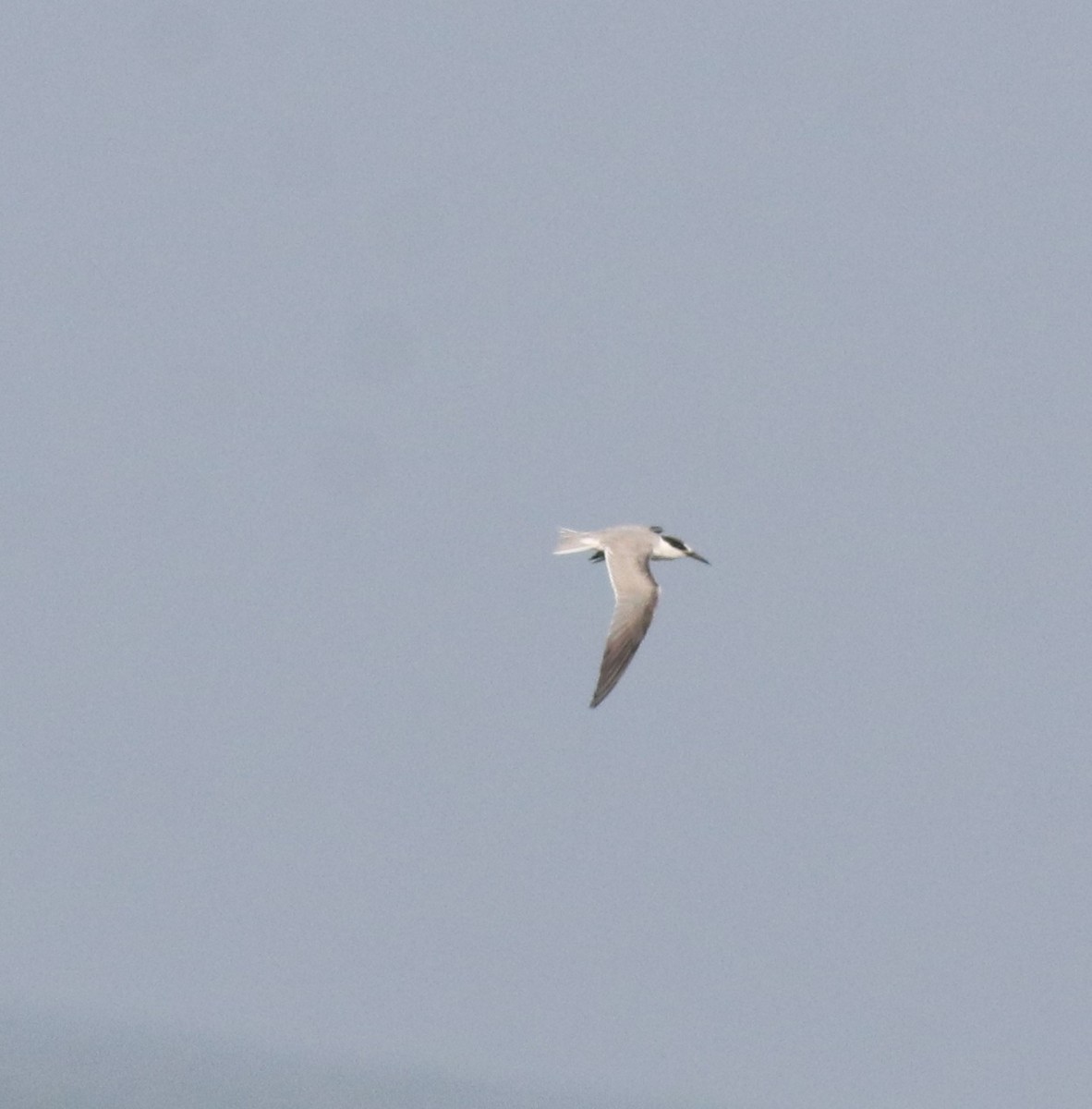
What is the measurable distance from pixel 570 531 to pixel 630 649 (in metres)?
7.15

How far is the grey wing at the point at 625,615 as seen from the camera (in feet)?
164

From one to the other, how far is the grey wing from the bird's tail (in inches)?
46.6

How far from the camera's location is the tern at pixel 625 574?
50.8 meters

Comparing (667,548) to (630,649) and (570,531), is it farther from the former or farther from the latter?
(630,649)

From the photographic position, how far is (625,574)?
54875 mm

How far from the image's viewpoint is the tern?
50.8 m

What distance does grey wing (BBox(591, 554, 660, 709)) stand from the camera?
50.0 meters

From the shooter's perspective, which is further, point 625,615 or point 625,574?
point 625,574

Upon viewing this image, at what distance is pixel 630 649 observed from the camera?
5144 cm

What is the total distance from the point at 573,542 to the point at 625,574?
2956 mm

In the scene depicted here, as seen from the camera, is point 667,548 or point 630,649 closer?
point 630,649

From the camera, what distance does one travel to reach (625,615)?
5256 centimetres

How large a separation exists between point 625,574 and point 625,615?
7.93ft

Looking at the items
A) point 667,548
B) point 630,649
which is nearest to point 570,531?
point 667,548
